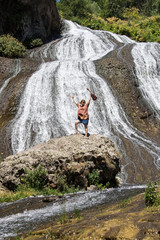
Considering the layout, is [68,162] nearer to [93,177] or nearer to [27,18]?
[93,177]

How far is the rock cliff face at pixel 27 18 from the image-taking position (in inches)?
1069

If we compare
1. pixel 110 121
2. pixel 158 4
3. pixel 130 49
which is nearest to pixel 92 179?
pixel 110 121

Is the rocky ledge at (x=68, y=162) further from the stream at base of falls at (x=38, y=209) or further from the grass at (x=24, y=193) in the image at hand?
the stream at base of falls at (x=38, y=209)

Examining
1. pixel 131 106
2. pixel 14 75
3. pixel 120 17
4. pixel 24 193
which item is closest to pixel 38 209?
pixel 24 193

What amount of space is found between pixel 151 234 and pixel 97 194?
4173 mm

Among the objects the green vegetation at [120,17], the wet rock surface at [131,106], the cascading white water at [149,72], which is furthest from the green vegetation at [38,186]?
the green vegetation at [120,17]

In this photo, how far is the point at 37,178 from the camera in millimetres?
7145

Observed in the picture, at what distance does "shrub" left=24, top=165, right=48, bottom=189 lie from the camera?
23.4ft

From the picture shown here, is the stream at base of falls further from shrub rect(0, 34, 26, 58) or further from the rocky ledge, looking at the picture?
shrub rect(0, 34, 26, 58)

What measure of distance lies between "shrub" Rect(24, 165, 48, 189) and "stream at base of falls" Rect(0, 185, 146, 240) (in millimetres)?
722

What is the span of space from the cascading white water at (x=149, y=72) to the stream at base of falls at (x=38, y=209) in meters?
11.4

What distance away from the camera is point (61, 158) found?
7.63 metres

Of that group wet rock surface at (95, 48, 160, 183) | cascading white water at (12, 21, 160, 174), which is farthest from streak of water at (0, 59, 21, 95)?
wet rock surface at (95, 48, 160, 183)

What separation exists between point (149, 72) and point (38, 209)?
1665cm
